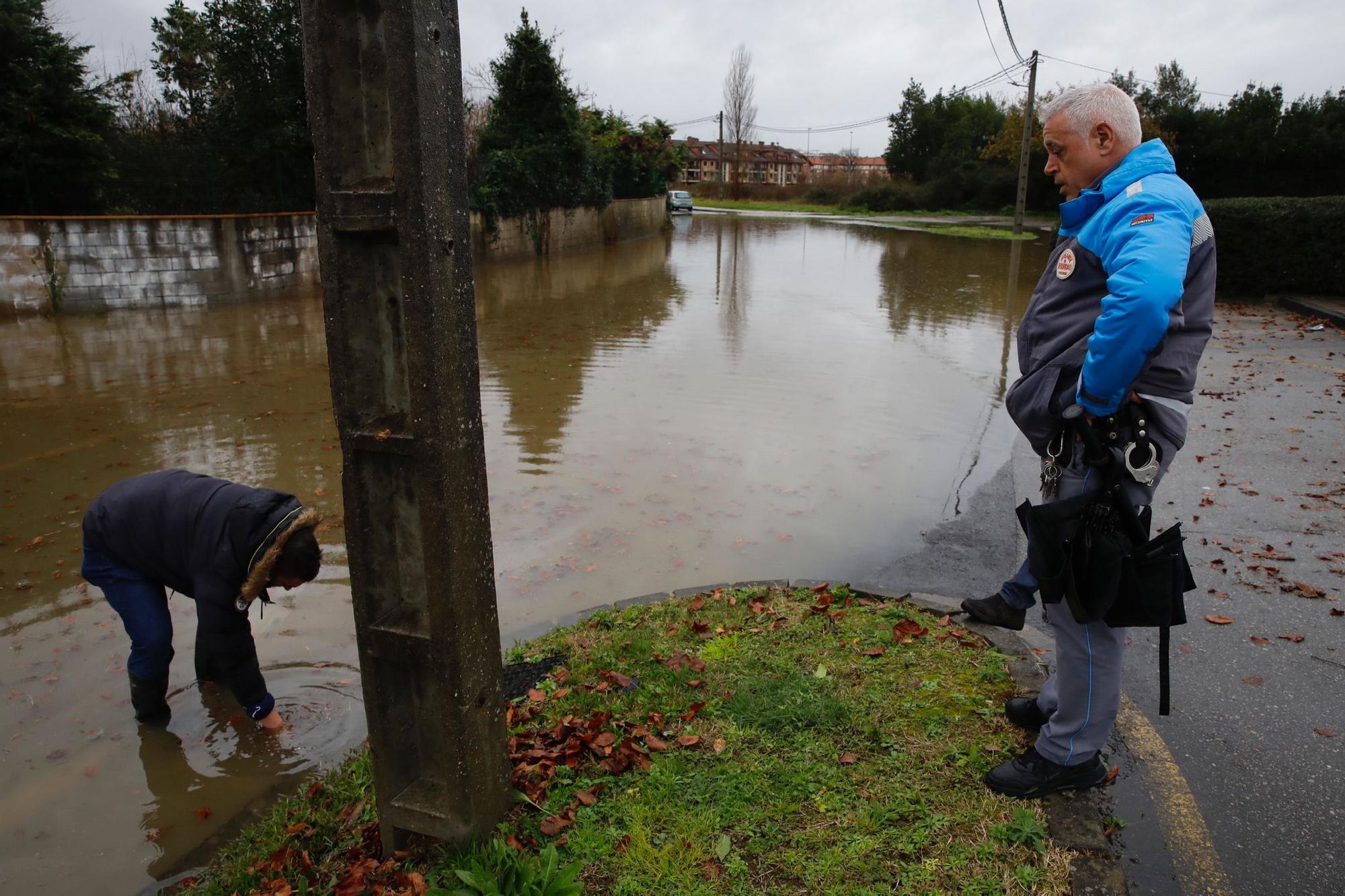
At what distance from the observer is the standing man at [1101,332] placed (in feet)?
8.63

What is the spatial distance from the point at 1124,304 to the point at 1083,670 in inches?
48.6

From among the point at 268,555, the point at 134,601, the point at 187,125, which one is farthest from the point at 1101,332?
the point at 187,125

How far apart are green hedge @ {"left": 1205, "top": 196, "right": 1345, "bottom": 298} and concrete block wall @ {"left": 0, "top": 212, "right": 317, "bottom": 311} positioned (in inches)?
727

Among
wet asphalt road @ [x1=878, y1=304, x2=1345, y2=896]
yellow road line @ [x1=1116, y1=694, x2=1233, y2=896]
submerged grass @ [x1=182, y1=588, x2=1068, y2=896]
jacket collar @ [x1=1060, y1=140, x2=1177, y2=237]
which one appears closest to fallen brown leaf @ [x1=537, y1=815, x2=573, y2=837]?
submerged grass @ [x1=182, y1=588, x2=1068, y2=896]

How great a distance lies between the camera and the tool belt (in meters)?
2.83

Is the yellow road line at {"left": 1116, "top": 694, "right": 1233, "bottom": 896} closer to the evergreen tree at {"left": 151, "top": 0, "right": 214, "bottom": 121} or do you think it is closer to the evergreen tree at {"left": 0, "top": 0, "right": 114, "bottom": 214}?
the evergreen tree at {"left": 0, "top": 0, "right": 114, "bottom": 214}

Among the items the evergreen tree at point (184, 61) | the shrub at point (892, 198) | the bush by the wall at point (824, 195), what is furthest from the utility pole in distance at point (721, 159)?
the evergreen tree at point (184, 61)

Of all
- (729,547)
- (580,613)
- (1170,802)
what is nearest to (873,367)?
(729,547)

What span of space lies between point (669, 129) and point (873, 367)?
29.1 meters

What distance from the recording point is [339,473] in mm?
7621

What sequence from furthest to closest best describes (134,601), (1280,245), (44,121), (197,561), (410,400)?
1. (1280,245)
2. (44,121)
3. (134,601)
4. (197,561)
5. (410,400)

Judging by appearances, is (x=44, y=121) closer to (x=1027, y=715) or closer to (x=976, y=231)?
(x=1027, y=715)

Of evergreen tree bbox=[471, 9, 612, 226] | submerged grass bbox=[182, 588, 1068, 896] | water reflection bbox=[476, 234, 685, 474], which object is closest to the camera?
submerged grass bbox=[182, 588, 1068, 896]

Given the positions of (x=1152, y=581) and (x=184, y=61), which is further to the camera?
(x=184, y=61)
